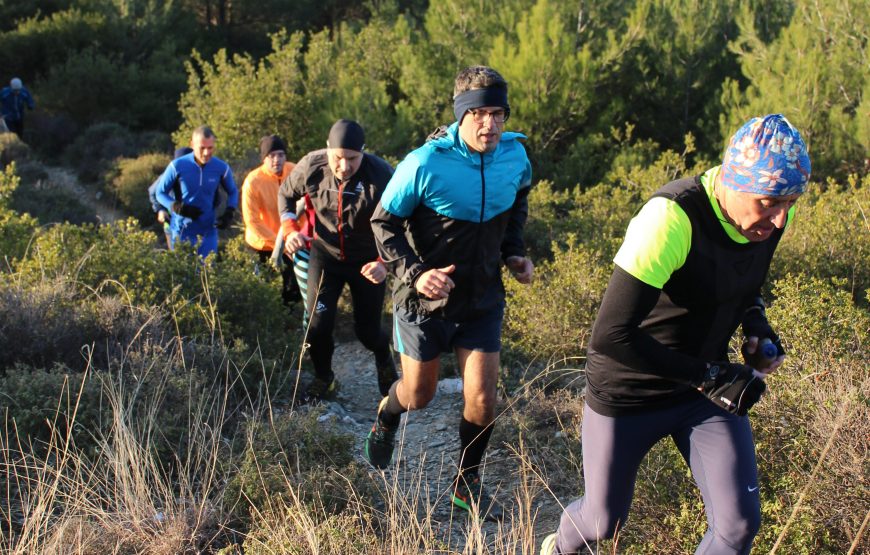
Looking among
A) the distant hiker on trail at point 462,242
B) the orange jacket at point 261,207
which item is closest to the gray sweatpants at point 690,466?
the distant hiker on trail at point 462,242

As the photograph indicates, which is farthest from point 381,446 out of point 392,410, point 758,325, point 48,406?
point 758,325

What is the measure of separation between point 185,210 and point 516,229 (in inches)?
173

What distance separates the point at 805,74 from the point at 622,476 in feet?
27.9

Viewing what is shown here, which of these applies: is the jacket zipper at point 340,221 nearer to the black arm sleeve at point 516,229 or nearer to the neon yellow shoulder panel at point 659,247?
the black arm sleeve at point 516,229

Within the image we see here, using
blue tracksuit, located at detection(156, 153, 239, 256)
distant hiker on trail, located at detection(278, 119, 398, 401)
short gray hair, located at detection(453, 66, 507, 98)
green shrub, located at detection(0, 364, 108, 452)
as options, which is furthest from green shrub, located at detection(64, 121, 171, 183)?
short gray hair, located at detection(453, 66, 507, 98)

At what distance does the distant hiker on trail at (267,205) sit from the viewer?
7.02 meters

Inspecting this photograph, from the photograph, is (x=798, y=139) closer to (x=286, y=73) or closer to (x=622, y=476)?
(x=622, y=476)

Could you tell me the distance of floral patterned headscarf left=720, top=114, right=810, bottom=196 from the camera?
247cm

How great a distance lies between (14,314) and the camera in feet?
17.3

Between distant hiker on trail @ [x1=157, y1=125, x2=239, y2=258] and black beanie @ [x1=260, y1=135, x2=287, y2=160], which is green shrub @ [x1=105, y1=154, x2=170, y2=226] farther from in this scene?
A: black beanie @ [x1=260, y1=135, x2=287, y2=160]

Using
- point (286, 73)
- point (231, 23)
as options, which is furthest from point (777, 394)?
point (231, 23)

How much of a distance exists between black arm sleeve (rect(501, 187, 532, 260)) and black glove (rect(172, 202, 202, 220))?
4.34 metres

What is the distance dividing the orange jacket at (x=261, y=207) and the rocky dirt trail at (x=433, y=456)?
1221 mm

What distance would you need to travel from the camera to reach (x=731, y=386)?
261 cm
